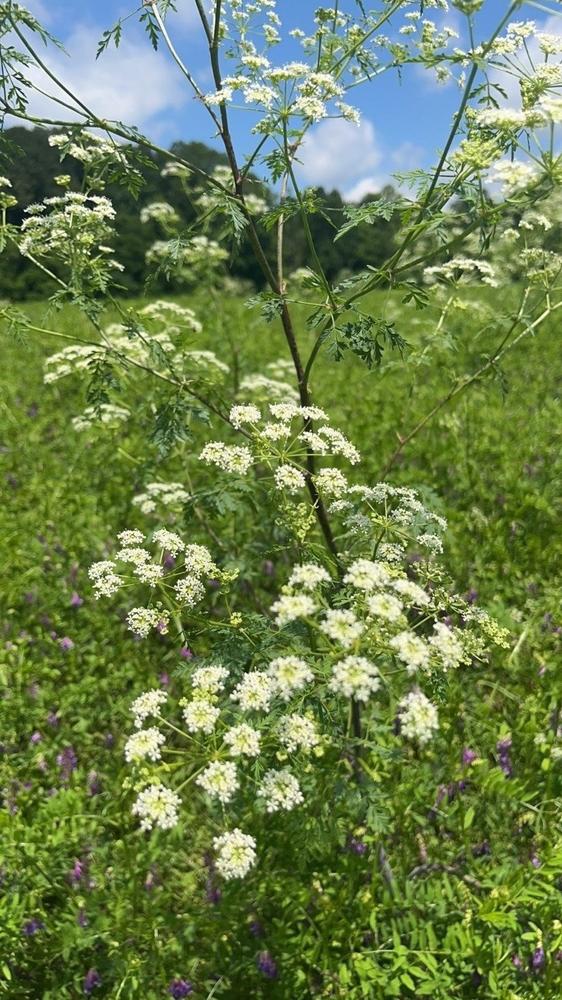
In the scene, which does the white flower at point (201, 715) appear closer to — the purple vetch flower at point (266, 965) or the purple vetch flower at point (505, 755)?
the purple vetch flower at point (266, 965)

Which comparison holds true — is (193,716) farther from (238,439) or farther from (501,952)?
(238,439)

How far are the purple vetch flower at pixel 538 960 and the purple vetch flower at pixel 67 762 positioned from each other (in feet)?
8.82

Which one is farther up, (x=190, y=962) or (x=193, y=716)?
(x=193, y=716)

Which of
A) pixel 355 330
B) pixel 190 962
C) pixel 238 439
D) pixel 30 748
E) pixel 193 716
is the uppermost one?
pixel 238 439

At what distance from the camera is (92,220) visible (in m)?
2.99

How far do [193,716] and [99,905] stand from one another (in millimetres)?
2135

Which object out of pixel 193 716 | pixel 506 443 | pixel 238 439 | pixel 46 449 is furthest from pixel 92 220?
pixel 46 449

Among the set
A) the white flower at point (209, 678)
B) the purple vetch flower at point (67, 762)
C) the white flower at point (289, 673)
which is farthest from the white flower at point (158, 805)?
the purple vetch flower at point (67, 762)

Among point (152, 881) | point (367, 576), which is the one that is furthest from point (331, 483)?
point (152, 881)

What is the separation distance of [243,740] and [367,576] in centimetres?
60

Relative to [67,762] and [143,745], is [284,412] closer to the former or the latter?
[143,745]

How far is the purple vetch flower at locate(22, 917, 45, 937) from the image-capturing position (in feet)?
9.69

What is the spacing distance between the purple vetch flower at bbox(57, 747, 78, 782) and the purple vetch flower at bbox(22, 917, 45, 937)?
96 cm

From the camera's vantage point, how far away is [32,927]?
296 cm
